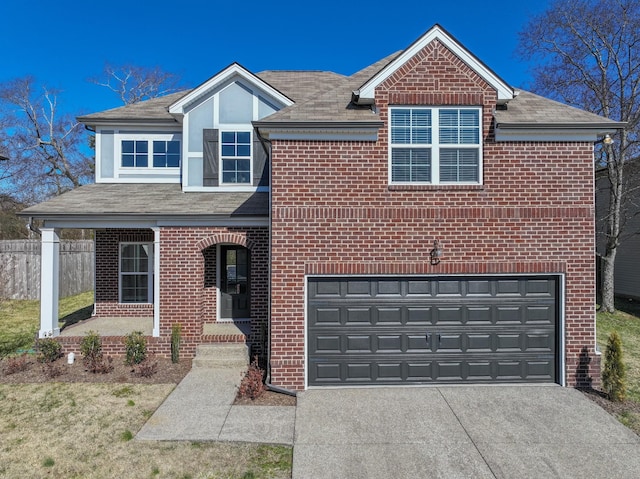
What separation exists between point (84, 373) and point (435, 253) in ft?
25.1

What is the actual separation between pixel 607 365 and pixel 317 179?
6193 millimetres

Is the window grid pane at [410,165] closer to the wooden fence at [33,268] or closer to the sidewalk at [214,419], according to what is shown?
the sidewalk at [214,419]

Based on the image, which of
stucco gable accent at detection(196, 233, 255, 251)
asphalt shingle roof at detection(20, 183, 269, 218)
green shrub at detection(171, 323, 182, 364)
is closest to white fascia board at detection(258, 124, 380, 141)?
asphalt shingle roof at detection(20, 183, 269, 218)

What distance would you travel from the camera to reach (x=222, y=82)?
11.3m

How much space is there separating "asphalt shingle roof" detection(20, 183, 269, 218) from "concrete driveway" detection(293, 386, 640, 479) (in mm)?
5061

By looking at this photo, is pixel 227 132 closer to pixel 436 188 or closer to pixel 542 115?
pixel 436 188

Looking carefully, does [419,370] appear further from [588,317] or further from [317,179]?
[317,179]

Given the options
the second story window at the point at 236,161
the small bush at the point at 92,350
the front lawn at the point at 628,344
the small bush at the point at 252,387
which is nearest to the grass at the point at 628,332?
the front lawn at the point at 628,344

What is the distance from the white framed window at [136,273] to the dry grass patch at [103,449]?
16.4 feet

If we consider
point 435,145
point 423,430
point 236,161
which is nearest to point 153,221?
point 236,161

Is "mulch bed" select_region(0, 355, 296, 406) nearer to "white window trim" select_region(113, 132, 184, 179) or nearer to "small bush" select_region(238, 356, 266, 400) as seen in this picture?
"small bush" select_region(238, 356, 266, 400)

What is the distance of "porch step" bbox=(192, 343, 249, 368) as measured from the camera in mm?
8469

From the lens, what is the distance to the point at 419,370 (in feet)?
24.6

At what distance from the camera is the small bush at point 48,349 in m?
8.61
